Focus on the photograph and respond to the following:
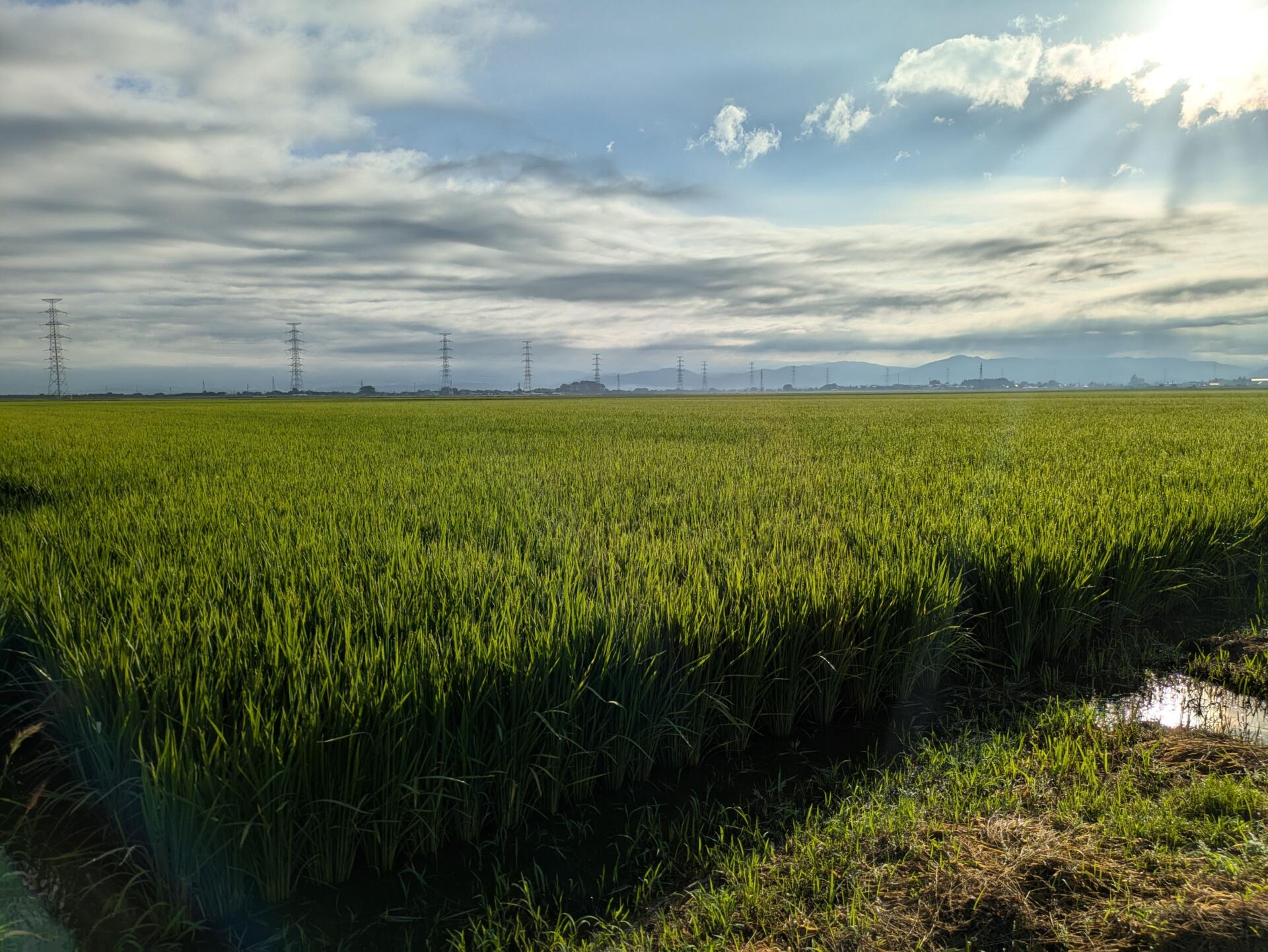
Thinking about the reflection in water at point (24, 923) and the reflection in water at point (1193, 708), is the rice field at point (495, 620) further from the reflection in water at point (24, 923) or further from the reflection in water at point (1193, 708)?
the reflection in water at point (1193, 708)

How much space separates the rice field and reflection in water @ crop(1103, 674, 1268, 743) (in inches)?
19.6

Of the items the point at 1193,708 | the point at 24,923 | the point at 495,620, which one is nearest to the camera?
the point at 24,923

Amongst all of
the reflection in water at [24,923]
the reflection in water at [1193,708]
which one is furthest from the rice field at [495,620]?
the reflection in water at [1193,708]

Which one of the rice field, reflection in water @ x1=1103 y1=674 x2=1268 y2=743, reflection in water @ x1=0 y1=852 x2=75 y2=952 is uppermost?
the rice field

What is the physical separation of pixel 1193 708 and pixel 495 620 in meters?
3.89

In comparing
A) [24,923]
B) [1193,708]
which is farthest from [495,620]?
[1193,708]

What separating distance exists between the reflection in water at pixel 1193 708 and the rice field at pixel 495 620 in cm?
50

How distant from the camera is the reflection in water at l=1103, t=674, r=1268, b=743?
3.60m

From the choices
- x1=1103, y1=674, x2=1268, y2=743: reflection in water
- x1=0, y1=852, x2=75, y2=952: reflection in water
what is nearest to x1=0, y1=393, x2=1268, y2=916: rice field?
x1=0, y1=852, x2=75, y2=952: reflection in water

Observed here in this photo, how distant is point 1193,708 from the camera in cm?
386

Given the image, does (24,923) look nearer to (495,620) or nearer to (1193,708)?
(495,620)

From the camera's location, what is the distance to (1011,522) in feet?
18.6

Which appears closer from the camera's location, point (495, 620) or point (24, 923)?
point (24, 923)

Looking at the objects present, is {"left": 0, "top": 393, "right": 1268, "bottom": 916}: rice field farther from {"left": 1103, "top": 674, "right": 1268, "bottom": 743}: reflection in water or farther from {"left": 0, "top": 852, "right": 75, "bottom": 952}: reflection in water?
{"left": 1103, "top": 674, "right": 1268, "bottom": 743}: reflection in water
